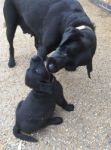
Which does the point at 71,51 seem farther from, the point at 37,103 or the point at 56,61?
the point at 37,103

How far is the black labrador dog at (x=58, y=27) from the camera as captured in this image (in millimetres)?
2785

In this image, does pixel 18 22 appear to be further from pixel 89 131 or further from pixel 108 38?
pixel 89 131

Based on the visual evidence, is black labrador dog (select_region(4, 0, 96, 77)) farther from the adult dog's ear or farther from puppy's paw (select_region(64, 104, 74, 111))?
puppy's paw (select_region(64, 104, 74, 111))

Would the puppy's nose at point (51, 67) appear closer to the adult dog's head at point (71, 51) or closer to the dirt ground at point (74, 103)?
the adult dog's head at point (71, 51)

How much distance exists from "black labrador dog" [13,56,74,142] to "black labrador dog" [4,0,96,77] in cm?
12

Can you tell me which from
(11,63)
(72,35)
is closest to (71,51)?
(72,35)

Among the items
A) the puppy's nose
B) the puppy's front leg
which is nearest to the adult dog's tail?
the puppy's front leg

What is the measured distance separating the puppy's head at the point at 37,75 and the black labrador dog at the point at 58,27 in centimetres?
8

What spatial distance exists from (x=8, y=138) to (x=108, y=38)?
2181 millimetres

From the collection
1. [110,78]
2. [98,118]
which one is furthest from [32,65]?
[110,78]

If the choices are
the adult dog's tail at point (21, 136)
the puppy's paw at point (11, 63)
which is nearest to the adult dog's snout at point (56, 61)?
the adult dog's tail at point (21, 136)

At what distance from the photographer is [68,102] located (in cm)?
346

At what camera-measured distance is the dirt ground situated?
303 centimetres

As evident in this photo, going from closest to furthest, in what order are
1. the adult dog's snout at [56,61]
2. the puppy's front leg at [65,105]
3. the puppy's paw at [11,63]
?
the adult dog's snout at [56,61]
the puppy's front leg at [65,105]
the puppy's paw at [11,63]
